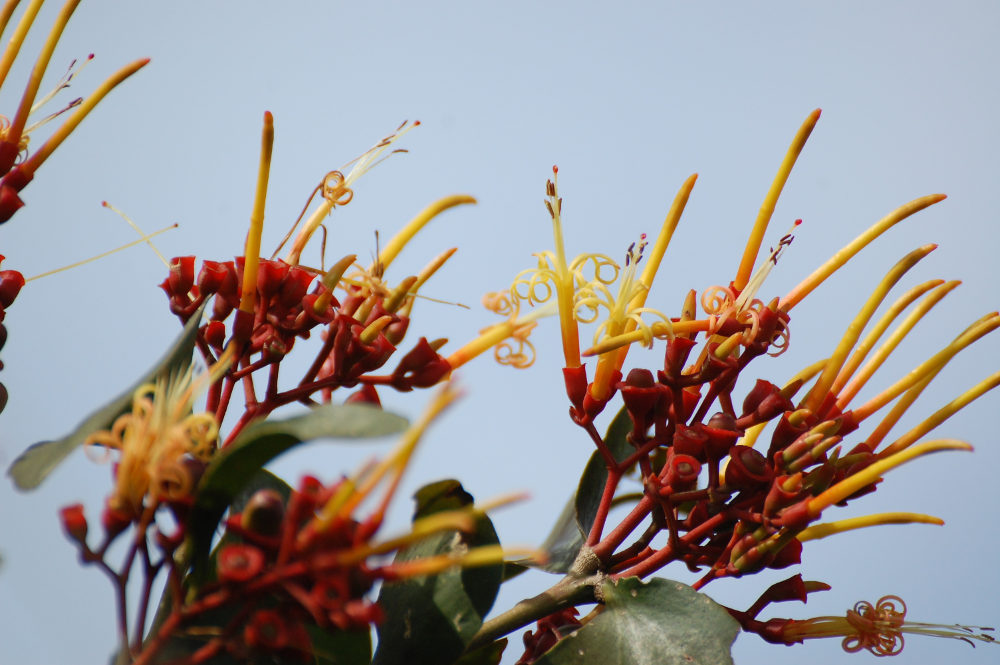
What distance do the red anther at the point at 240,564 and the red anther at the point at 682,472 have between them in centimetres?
37

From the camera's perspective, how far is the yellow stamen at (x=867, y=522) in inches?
27.5

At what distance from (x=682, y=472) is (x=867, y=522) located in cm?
15

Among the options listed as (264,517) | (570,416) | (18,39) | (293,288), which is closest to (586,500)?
(570,416)

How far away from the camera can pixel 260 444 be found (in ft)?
1.97

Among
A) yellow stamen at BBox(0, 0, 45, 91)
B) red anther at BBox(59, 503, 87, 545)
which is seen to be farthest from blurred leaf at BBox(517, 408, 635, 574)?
yellow stamen at BBox(0, 0, 45, 91)

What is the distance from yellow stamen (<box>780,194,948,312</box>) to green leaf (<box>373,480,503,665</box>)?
34 cm

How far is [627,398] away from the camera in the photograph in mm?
832

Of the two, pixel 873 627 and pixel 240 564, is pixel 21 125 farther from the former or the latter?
pixel 873 627

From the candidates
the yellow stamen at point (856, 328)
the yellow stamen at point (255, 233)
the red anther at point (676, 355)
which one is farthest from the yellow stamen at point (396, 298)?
the yellow stamen at point (856, 328)

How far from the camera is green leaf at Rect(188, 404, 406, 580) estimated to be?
0.58 metres

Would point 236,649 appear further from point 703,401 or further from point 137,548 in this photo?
point 703,401

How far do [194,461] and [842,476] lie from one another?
518 mm

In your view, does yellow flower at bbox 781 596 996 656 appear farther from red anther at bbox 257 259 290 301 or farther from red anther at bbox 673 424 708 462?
red anther at bbox 257 259 290 301

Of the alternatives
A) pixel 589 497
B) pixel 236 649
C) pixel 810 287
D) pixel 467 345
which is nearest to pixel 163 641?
pixel 236 649
